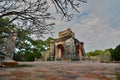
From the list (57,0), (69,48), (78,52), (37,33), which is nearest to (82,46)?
(78,52)

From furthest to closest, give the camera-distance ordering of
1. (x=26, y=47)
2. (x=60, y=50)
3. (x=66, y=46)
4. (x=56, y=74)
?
(x=60, y=50)
(x=66, y=46)
(x=26, y=47)
(x=56, y=74)

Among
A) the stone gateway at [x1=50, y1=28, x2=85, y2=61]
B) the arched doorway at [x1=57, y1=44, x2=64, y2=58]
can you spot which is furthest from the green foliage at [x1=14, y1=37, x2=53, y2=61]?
the arched doorway at [x1=57, y1=44, x2=64, y2=58]

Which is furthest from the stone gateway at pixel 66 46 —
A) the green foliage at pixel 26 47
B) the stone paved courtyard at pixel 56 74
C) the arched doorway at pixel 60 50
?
the stone paved courtyard at pixel 56 74

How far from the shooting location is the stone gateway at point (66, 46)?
113 feet

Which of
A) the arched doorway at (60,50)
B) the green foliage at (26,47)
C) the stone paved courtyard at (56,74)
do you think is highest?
the arched doorway at (60,50)

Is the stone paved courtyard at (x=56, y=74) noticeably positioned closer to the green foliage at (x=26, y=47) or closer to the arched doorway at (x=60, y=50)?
the green foliage at (x=26, y=47)

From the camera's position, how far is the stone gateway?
113 ft

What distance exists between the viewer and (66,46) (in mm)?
35000

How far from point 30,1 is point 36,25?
828 mm

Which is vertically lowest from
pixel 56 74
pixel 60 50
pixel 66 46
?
pixel 56 74

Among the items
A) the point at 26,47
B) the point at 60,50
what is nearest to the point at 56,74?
the point at 26,47

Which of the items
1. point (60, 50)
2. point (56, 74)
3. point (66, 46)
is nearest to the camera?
point (56, 74)

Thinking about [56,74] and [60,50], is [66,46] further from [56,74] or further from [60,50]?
[56,74]

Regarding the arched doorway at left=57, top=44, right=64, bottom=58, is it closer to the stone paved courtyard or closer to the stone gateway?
the stone gateway
